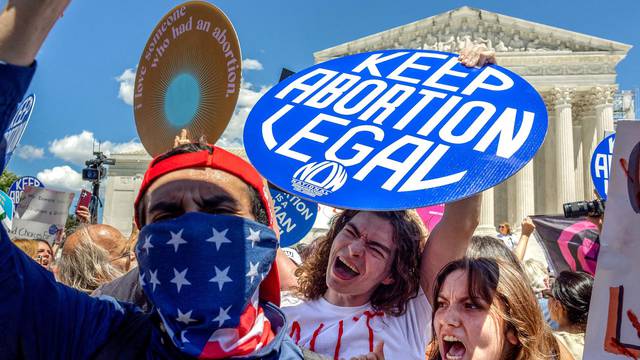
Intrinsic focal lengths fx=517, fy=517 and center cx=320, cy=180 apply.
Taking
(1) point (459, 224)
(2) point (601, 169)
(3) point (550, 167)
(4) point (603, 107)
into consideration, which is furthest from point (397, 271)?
(3) point (550, 167)

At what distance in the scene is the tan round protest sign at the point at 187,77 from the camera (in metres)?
2.29

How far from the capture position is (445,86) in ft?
6.09

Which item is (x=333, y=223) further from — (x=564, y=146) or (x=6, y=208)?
(x=564, y=146)

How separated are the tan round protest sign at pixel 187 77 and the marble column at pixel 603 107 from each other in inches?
1258

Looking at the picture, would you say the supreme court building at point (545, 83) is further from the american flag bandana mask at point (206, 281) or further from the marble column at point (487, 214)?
the american flag bandana mask at point (206, 281)

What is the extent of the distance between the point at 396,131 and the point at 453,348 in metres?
0.81

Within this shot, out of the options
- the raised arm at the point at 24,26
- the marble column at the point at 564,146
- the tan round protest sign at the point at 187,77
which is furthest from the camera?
the marble column at the point at 564,146

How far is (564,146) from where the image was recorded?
30344 mm

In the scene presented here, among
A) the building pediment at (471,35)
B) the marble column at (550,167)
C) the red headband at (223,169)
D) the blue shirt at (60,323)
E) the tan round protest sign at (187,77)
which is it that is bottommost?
the blue shirt at (60,323)

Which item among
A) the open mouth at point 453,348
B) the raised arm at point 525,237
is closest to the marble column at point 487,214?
the raised arm at point 525,237

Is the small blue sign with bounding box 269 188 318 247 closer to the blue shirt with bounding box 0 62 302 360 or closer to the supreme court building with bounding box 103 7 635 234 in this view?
the blue shirt with bounding box 0 62 302 360

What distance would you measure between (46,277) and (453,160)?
1.15m

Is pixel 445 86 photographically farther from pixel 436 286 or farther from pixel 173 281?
pixel 173 281

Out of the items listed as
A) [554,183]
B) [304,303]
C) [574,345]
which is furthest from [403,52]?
[554,183]
